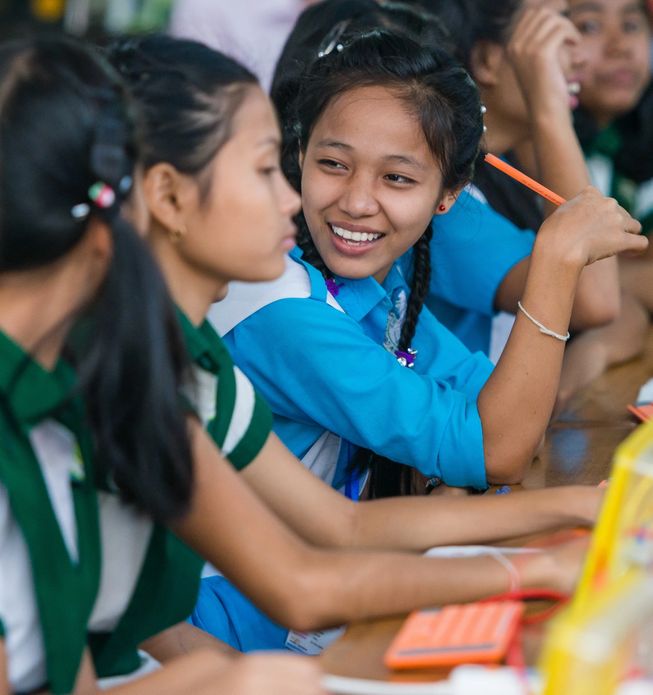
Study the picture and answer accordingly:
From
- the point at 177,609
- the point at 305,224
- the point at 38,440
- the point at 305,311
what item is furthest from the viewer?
the point at 305,224

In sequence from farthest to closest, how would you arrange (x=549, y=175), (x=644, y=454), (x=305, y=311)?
(x=549, y=175) → (x=305, y=311) → (x=644, y=454)

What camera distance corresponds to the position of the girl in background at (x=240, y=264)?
3.59 ft

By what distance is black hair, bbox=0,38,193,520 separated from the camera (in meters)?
0.92

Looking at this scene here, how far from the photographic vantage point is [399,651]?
0.92 m

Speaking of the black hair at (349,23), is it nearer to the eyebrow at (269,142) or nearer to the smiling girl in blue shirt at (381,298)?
the smiling girl in blue shirt at (381,298)

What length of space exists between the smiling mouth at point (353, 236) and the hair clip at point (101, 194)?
25.5 inches

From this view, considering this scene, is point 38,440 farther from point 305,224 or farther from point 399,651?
point 305,224

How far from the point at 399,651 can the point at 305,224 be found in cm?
82

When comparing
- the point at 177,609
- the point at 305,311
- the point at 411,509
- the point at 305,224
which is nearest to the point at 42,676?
the point at 177,609

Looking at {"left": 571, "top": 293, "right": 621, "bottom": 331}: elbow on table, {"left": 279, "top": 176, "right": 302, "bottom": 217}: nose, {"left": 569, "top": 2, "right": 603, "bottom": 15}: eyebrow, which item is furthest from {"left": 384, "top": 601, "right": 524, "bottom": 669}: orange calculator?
{"left": 569, "top": 2, "right": 603, "bottom": 15}: eyebrow

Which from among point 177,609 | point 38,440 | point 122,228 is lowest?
point 177,609

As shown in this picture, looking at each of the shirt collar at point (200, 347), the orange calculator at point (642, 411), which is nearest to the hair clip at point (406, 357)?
the orange calculator at point (642, 411)

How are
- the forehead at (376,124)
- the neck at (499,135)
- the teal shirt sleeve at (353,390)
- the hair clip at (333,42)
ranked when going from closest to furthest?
the teal shirt sleeve at (353,390) → the forehead at (376,124) → the hair clip at (333,42) → the neck at (499,135)

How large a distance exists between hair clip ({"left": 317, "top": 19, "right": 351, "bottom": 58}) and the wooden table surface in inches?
24.3
